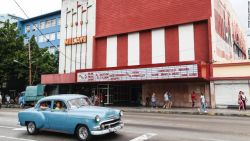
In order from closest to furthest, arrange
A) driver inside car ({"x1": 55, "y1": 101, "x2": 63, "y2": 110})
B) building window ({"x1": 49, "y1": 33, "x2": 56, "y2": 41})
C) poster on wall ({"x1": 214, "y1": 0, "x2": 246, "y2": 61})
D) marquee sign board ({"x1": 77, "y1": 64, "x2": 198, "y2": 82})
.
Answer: driver inside car ({"x1": 55, "y1": 101, "x2": 63, "y2": 110}) < marquee sign board ({"x1": 77, "y1": 64, "x2": 198, "y2": 82}) < poster on wall ({"x1": 214, "y1": 0, "x2": 246, "y2": 61}) < building window ({"x1": 49, "y1": 33, "x2": 56, "y2": 41})

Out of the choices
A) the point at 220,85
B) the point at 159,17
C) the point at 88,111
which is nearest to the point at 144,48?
the point at 159,17

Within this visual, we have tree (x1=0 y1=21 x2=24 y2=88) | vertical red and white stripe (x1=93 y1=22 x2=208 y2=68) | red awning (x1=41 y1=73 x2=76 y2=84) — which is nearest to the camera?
vertical red and white stripe (x1=93 y1=22 x2=208 y2=68)

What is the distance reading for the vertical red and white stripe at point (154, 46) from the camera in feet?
98.3

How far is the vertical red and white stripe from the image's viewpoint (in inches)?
1180

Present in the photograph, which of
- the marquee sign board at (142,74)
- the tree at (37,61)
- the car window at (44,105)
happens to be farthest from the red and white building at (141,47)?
the car window at (44,105)

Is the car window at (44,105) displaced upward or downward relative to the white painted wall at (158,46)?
downward

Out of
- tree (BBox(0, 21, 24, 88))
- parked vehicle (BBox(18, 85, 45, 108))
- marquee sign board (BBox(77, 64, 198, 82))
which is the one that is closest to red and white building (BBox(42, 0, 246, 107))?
marquee sign board (BBox(77, 64, 198, 82))

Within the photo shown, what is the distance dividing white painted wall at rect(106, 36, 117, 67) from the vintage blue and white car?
2328 cm

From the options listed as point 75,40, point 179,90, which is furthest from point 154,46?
point 75,40

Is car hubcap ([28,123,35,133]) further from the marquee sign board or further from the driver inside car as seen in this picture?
the marquee sign board

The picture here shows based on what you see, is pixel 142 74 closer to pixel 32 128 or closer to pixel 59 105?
pixel 32 128

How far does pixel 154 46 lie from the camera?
32.6 metres

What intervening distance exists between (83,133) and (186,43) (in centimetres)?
2198

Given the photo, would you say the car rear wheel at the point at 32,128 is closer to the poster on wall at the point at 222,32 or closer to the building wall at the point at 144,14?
the building wall at the point at 144,14
